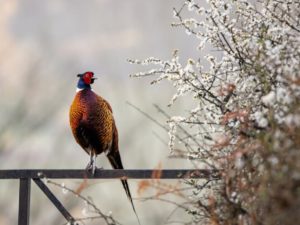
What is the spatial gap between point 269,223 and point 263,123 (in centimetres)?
40

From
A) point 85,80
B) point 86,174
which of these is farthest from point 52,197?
point 85,80

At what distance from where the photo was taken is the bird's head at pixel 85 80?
4167 millimetres

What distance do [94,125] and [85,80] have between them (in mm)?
369

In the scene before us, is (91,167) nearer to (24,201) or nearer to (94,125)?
(94,125)

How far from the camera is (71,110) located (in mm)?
3984

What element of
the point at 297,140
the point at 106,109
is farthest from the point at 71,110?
the point at 297,140

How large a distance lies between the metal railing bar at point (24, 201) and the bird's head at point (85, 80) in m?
0.74

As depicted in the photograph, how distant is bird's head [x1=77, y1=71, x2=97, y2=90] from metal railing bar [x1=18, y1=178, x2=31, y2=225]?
743mm

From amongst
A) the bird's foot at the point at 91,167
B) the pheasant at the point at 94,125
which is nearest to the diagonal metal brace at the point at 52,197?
the bird's foot at the point at 91,167

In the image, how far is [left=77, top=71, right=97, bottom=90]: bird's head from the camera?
4.17 m

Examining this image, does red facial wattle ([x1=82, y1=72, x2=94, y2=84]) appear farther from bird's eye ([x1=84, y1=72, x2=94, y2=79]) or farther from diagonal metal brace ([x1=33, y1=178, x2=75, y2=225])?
diagonal metal brace ([x1=33, y1=178, x2=75, y2=225])

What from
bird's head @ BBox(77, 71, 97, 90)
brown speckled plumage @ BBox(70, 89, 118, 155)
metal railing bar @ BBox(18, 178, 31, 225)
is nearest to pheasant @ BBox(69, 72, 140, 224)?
brown speckled plumage @ BBox(70, 89, 118, 155)

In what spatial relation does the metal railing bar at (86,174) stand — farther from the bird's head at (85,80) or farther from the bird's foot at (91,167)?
the bird's head at (85,80)

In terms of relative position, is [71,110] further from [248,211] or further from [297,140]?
[297,140]
